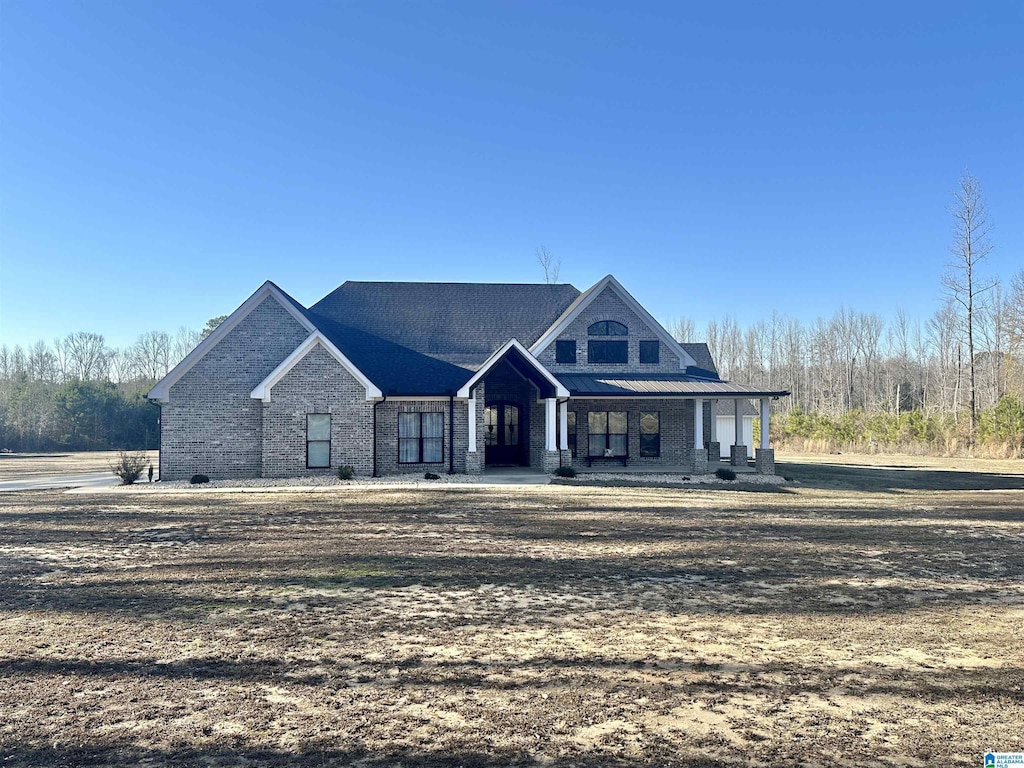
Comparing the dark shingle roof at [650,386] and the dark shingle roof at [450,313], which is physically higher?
the dark shingle roof at [450,313]

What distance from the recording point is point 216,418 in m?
22.0

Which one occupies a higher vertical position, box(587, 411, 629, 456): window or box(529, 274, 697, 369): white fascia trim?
box(529, 274, 697, 369): white fascia trim

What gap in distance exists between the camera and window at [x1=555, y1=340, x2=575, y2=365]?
85.0 feet

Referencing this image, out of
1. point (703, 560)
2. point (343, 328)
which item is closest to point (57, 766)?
point (703, 560)

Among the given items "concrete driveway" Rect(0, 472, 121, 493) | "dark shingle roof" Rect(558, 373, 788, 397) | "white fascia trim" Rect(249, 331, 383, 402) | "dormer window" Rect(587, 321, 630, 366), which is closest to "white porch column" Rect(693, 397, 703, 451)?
"dark shingle roof" Rect(558, 373, 788, 397)

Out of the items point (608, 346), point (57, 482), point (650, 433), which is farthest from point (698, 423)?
point (57, 482)

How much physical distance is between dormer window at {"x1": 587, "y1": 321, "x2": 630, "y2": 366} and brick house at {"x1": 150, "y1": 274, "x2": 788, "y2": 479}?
0.13ft


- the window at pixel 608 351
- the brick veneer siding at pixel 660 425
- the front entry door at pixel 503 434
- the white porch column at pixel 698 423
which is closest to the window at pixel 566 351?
the window at pixel 608 351

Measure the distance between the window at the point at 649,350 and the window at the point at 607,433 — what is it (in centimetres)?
240

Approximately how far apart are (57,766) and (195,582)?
4545 millimetres

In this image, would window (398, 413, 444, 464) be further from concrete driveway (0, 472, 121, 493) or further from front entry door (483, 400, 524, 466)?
concrete driveway (0, 472, 121, 493)

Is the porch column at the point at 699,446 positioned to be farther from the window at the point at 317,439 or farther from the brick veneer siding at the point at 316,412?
the window at the point at 317,439

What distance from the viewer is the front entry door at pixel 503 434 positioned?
1014 inches

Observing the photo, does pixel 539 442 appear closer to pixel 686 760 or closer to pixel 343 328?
pixel 343 328
